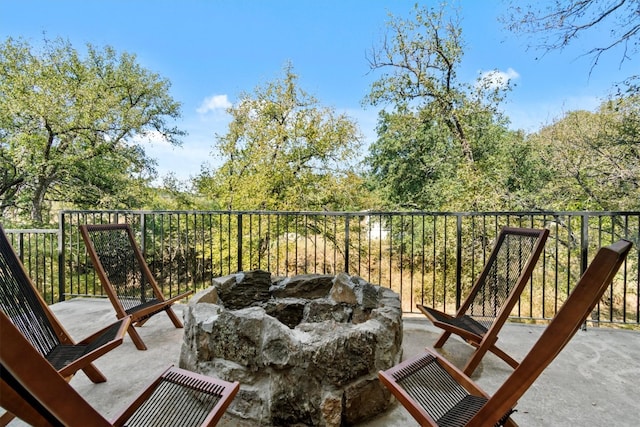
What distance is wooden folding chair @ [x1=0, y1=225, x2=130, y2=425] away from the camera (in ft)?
5.07

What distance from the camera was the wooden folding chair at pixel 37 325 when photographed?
5.07 ft

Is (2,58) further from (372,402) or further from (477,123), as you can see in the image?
(477,123)

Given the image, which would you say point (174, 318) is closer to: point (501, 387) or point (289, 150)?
point (501, 387)

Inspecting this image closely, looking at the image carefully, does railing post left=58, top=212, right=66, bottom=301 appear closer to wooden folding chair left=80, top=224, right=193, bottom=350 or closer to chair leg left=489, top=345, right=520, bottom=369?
wooden folding chair left=80, top=224, right=193, bottom=350

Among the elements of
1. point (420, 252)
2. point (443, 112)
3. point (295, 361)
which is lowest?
point (420, 252)

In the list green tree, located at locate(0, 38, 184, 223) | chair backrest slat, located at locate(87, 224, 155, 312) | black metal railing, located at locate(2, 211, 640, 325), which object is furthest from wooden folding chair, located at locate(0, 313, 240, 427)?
green tree, located at locate(0, 38, 184, 223)

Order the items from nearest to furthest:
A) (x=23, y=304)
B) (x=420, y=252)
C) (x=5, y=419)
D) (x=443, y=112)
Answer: (x=5, y=419) < (x=23, y=304) < (x=420, y=252) < (x=443, y=112)

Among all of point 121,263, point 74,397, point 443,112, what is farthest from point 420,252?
point 74,397

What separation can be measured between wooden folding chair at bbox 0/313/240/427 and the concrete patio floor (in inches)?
16.4

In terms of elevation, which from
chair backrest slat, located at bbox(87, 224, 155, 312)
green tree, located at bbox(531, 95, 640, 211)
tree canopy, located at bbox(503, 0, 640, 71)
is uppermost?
tree canopy, located at bbox(503, 0, 640, 71)

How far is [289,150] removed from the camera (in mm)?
9258

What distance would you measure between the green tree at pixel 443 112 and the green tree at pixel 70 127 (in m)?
7.52

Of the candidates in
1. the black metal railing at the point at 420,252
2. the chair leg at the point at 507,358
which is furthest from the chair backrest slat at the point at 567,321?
the black metal railing at the point at 420,252

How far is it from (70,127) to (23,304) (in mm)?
8510
